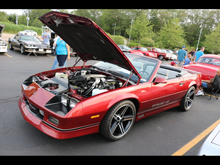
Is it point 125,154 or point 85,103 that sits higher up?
point 85,103

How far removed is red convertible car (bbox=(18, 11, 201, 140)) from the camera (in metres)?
2.31

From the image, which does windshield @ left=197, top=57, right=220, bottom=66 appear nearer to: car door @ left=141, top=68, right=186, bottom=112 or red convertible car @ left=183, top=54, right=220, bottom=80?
red convertible car @ left=183, top=54, right=220, bottom=80

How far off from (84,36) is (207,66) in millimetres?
6208

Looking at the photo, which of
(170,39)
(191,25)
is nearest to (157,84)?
(170,39)

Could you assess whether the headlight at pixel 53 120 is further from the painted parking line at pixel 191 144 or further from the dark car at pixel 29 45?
the dark car at pixel 29 45

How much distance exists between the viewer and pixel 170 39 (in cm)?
3406

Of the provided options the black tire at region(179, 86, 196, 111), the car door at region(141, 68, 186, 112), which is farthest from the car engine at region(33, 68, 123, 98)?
the black tire at region(179, 86, 196, 111)

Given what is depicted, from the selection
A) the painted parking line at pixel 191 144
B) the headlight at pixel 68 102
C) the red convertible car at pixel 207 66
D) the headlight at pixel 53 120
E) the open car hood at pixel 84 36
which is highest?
the open car hood at pixel 84 36

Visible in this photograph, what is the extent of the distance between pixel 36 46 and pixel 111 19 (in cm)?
5252

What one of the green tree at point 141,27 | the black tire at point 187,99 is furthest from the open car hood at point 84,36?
the green tree at point 141,27

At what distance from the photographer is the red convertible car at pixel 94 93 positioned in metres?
2.31

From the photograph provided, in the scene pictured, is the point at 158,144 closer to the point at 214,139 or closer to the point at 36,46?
the point at 214,139

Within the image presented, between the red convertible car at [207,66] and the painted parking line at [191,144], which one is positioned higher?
the red convertible car at [207,66]
